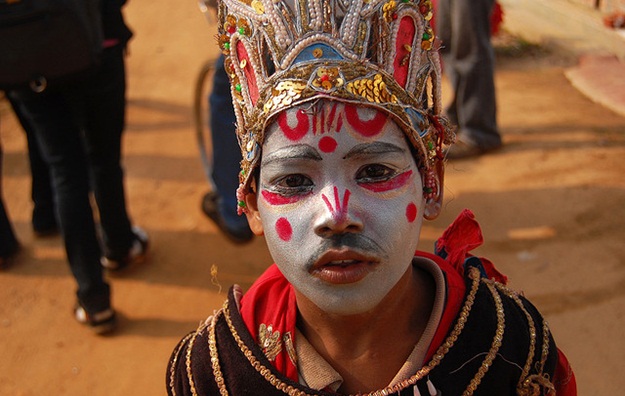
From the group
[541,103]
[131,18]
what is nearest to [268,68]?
[541,103]

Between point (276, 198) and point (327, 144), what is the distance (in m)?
0.22

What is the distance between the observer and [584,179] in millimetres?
5043

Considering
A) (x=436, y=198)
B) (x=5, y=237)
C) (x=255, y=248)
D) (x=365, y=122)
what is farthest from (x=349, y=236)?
(x=5, y=237)

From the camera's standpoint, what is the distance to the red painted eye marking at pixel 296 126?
1.91 m

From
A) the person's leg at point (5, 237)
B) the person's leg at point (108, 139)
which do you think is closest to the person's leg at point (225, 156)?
the person's leg at point (108, 139)

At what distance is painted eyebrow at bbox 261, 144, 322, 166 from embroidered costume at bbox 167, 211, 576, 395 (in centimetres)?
53

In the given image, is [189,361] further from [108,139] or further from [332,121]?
[108,139]

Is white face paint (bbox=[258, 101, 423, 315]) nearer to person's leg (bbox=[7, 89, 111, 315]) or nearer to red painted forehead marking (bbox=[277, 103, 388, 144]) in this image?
red painted forehead marking (bbox=[277, 103, 388, 144])

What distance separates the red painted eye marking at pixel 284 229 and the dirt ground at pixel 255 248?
1563 mm

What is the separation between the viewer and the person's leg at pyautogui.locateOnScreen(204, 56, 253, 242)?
4.23 metres

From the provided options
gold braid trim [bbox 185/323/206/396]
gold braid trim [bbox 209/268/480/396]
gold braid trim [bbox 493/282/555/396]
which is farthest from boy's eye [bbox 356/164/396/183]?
gold braid trim [bbox 185/323/206/396]

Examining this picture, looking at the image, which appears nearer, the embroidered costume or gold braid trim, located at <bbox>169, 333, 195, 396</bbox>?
the embroidered costume

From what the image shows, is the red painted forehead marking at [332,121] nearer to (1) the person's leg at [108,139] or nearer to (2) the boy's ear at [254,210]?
(2) the boy's ear at [254,210]

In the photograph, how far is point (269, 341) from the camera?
221cm
